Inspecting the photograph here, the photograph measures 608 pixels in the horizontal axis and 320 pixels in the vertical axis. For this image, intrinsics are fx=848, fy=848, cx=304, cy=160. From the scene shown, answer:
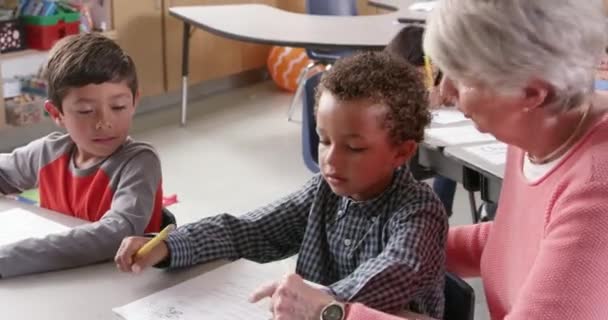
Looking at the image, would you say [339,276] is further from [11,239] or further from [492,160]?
[492,160]

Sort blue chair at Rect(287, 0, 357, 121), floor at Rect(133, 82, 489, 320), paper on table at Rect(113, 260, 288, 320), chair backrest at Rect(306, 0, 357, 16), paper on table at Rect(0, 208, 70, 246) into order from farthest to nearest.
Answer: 1. chair backrest at Rect(306, 0, 357, 16)
2. blue chair at Rect(287, 0, 357, 121)
3. floor at Rect(133, 82, 489, 320)
4. paper on table at Rect(0, 208, 70, 246)
5. paper on table at Rect(113, 260, 288, 320)

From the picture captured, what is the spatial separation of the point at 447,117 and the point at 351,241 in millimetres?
1251

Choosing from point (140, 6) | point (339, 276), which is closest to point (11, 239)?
point (339, 276)

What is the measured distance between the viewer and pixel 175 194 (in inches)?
150

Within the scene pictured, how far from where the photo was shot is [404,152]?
1.39 metres

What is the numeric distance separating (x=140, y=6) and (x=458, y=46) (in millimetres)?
4113

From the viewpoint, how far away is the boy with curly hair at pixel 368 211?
127 cm

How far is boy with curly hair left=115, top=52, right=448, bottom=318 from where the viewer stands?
50.0 inches

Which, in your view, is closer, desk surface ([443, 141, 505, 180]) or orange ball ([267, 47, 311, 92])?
desk surface ([443, 141, 505, 180])

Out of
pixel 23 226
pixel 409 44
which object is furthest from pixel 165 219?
pixel 409 44

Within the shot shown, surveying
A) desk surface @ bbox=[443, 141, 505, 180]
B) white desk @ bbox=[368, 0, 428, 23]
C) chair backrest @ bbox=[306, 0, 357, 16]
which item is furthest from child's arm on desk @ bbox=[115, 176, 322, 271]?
chair backrest @ bbox=[306, 0, 357, 16]

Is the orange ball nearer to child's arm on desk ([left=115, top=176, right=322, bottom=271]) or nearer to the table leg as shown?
the table leg

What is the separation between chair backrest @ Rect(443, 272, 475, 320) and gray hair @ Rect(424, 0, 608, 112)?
0.38 meters

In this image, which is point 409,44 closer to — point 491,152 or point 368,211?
point 491,152
